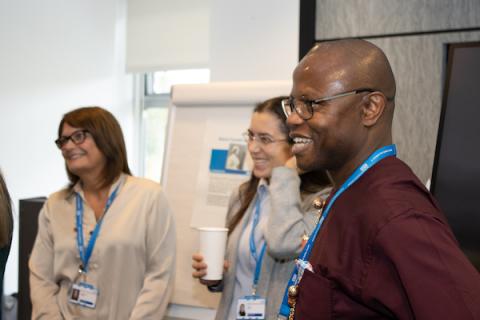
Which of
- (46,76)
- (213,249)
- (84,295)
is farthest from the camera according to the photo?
(46,76)

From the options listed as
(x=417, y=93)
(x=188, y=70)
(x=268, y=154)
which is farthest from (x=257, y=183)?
(x=188, y=70)

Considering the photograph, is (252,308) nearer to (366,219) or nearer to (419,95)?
(366,219)

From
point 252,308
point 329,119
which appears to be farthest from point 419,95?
point 329,119

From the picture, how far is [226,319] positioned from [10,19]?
3693mm

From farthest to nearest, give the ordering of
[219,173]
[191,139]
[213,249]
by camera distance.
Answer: [191,139]
[219,173]
[213,249]

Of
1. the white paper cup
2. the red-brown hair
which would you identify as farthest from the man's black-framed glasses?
the red-brown hair

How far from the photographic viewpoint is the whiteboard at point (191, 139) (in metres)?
2.75

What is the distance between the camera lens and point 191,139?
9.59ft

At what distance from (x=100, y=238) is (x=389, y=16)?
1.65 metres

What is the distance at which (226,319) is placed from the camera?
1966mm

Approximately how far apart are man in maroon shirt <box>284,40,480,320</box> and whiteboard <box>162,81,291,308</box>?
5.51 feet

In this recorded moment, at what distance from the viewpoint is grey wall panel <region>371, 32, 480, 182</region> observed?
2453mm

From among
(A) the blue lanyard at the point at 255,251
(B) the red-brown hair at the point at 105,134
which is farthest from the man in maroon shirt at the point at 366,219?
(B) the red-brown hair at the point at 105,134

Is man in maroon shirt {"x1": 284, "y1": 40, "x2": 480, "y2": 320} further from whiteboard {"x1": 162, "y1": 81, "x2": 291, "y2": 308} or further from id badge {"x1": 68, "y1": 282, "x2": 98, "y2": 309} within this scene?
whiteboard {"x1": 162, "y1": 81, "x2": 291, "y2": 308}
